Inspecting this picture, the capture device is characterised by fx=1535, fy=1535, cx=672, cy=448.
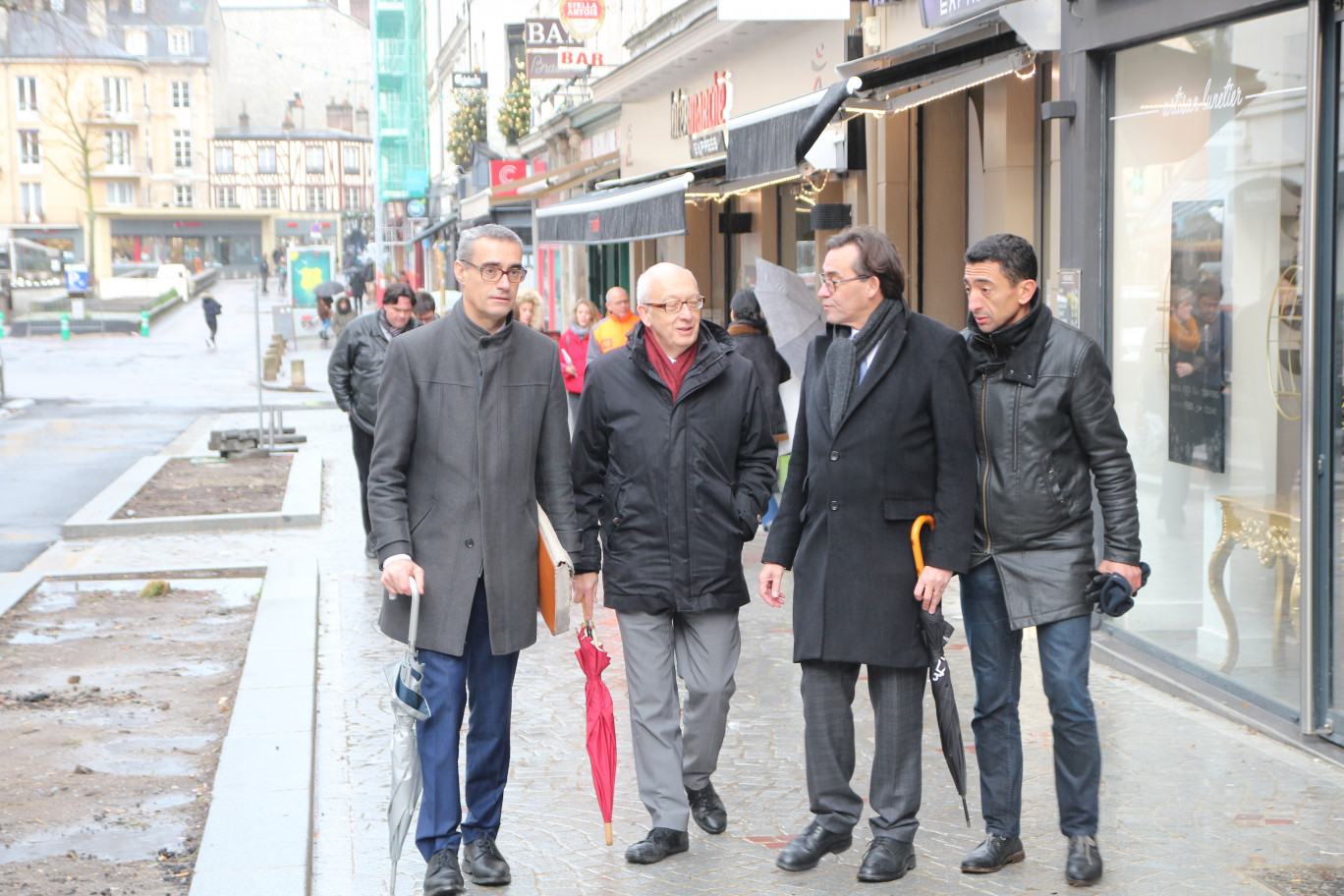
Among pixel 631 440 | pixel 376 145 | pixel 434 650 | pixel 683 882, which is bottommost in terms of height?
pixel 683 882

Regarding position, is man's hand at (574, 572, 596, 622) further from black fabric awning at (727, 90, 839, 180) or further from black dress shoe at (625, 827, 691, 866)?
black fabric awning at (727, 90, 839, 180)

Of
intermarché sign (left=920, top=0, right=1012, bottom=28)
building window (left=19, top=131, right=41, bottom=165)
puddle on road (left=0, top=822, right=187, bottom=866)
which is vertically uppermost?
→ building window (left=19, top=131, right=41, bottom=165)

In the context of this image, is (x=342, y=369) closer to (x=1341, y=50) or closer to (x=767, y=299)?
(x=767, y=299)

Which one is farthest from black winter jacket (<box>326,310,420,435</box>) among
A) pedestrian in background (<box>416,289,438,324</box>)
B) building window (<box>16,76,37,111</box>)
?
building window (<box>16,76,37,111</box>)

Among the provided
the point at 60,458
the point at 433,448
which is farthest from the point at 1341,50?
the point at 60,458

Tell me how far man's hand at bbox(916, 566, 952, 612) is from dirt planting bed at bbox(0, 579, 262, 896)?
7.88 ft

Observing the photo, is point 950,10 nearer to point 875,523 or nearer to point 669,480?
point 669,480

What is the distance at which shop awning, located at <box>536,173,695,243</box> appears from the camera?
1251 centimetres

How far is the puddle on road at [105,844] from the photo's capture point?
16.2 ft

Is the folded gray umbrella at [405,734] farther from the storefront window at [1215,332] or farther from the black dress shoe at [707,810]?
the storefront window at [1215,332]

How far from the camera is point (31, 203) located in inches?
3590

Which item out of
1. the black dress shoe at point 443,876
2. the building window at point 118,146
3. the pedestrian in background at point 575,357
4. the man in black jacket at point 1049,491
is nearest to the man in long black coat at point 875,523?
the man in black jacket at point 1049,491

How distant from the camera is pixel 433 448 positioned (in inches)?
177

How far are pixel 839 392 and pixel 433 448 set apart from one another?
1.20 metres
